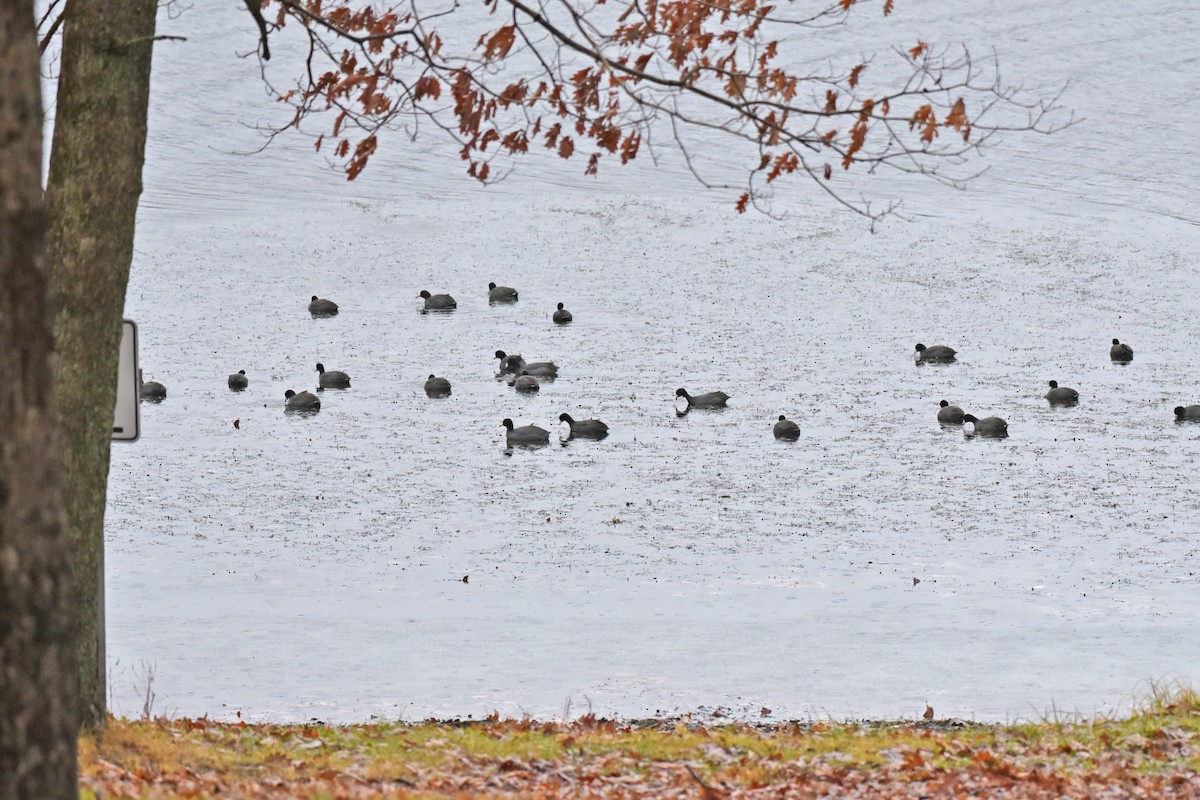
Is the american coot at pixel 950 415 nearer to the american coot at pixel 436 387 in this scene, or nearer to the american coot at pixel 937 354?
the american coot at pixel 937 354

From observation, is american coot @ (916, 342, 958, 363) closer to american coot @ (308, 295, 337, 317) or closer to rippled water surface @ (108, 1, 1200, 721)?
rippled water surface @ (108, 1, 1200, 721)

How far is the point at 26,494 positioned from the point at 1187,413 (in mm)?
26870

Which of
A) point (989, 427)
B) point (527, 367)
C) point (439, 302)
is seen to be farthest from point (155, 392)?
point (989, 427)

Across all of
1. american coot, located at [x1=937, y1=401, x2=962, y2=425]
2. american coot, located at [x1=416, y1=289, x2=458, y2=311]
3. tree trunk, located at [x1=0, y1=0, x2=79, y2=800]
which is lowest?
tree trunk, located at [x1=0, y1=0, x2=79, y2=800]

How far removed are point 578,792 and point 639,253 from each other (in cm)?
3533

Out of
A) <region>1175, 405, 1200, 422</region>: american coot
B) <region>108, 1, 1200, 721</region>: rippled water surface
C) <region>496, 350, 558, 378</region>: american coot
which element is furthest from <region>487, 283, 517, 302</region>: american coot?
<region>1175, 405, 1200, 422</region>: american coot

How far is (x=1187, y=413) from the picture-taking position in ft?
93.9

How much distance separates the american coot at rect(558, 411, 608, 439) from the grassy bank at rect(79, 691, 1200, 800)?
15.6 m

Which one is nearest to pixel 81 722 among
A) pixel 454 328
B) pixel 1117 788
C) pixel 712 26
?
pixel 1117 788

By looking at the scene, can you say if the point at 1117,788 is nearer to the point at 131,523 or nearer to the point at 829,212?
the point at 131,523

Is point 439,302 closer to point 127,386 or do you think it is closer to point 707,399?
point 707,399

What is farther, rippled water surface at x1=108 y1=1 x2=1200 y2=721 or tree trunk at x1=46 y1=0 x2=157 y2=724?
rippled water surface at x1=108 y1=1 x2=1200 y2=721

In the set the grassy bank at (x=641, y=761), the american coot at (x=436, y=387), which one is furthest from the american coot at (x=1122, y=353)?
the grassy bank at (x=641, y=761)

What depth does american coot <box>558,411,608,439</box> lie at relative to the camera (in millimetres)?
27777
